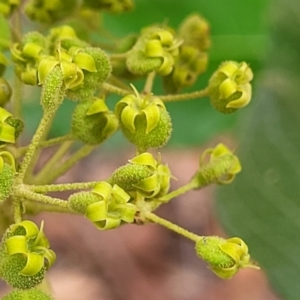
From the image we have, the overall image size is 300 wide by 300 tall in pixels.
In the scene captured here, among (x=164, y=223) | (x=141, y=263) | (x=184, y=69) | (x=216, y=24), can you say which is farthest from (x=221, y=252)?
(x=141, y=263)

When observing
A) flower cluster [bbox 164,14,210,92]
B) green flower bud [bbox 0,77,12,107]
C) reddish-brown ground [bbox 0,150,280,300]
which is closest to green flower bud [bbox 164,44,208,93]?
flower cluster [bbox 164,14,210,92]

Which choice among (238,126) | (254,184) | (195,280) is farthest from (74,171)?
(254,184)

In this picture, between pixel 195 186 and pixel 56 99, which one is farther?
pixel 195 186

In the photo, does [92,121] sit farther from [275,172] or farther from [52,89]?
[275,172]

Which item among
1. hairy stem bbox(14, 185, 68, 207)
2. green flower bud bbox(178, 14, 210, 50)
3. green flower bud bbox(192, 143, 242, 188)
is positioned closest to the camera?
hairy stem bbox(14, 185, 68, 207)

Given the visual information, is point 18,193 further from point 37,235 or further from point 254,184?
point 254,184

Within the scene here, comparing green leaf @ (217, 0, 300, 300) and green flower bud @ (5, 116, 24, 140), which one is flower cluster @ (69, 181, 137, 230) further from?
green leaf @ (217, 0, 300, 300)
